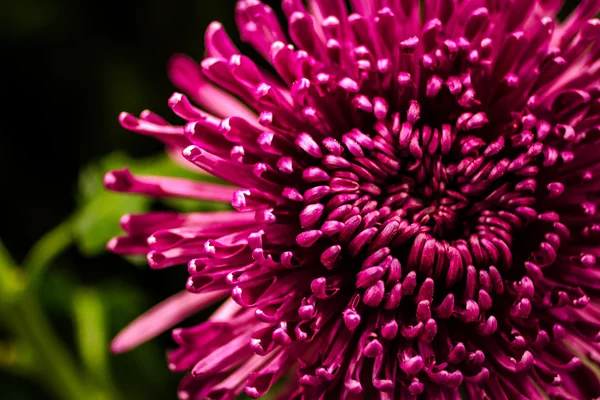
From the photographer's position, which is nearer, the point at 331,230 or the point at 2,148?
the point at 331,230

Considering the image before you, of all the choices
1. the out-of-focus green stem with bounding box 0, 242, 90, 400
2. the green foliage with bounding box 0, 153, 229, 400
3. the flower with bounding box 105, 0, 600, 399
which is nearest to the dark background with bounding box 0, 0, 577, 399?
the green foliage with bounding box 0, 153, 229, 400

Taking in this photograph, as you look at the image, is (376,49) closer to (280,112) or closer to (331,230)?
(280,112)

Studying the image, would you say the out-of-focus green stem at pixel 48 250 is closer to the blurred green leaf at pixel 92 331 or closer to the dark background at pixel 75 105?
the blurred green leaf at pixel 92 331

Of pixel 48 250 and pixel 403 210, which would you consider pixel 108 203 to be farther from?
pixel 403 210

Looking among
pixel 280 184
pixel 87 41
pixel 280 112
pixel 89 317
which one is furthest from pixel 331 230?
pixel 87 41

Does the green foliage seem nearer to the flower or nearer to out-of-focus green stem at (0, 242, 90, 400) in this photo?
out-of-focus green stem at (0, 242, 90, 400)

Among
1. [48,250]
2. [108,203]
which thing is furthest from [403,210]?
[48,250]
